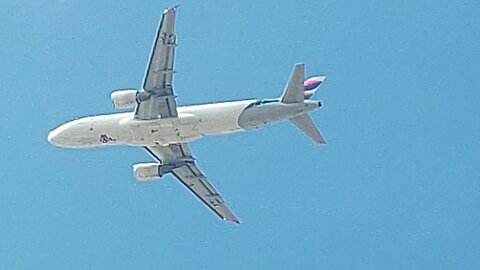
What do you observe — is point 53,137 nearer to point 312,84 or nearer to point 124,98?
point 124,98

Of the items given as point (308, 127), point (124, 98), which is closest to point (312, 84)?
point (308, 127)

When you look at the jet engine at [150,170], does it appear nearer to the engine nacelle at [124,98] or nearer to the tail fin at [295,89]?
the engine nacelle at [124,98]

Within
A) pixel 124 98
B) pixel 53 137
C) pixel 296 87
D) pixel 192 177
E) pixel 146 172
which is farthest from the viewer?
pixel 192 177

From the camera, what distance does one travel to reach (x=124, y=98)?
2985 inches

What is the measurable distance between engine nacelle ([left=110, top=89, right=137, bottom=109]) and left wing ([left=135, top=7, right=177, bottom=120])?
1.79 ft

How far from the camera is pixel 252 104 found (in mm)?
73688

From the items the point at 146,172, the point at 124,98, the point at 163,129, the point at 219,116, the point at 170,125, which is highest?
the point at 124,98

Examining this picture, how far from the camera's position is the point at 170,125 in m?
76.2

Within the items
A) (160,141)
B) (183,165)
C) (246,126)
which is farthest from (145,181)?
(246,126)

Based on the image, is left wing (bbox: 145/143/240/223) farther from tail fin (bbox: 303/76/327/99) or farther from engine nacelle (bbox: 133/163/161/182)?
tail fin (bbox: 303/76/327/99)

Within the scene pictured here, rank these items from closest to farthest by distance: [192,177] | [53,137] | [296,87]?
[296,87]
[53,137]
[192,177]

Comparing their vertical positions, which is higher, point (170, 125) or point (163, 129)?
point (170, 125)

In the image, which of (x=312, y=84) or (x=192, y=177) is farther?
(x=192, y=177)

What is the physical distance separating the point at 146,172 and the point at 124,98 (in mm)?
11127
